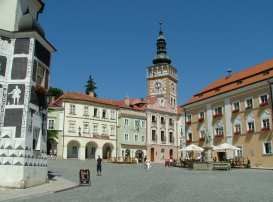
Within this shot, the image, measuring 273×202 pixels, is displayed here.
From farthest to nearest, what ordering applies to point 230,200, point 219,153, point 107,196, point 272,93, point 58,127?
point 58,127 → point 219,153 → point 272,93 → point 107,196 → point 230,200

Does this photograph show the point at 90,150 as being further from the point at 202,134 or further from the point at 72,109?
the point at 202,134

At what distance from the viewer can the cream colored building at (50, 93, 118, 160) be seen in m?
Result: 59.8

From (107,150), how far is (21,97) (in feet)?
161

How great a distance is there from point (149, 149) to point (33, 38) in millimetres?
53301

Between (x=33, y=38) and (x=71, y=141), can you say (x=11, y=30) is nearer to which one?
(x=33, y=38)

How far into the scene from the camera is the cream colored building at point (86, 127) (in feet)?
196

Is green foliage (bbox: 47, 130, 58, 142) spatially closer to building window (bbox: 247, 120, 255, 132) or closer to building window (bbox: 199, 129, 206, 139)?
building window (bbox: 199, 129, 206, 139)

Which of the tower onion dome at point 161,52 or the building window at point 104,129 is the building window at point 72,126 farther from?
the tower onion dome at point 161,52

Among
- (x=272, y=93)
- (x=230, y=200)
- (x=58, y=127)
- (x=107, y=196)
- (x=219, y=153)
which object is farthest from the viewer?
(x=58, y=127)

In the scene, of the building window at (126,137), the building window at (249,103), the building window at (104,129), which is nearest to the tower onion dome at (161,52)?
the building window at (126,137)

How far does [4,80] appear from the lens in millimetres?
18359

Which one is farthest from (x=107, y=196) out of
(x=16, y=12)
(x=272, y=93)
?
(x=272, y=93)

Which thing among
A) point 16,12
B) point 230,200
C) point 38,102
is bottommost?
point 230,200

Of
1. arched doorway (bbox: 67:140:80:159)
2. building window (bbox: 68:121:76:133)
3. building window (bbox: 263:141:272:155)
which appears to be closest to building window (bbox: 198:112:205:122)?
building window (bbox: 263:141:272:155)
